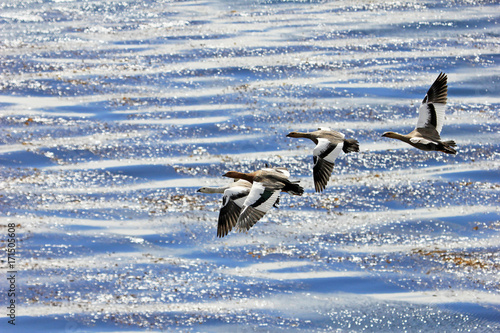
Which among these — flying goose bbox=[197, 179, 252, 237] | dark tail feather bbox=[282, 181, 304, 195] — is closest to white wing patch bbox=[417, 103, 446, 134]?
dark tail feather bbox=[282, 181, 304, 195]

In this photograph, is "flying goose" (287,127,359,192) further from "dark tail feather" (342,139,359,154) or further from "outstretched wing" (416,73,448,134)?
"outstretched wing" (416,73,448,134)

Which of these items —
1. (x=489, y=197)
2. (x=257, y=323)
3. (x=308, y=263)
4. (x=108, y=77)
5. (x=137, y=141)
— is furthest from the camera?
(x=108, y=77)

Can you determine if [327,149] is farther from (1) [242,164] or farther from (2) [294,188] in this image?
(1) [242,164]

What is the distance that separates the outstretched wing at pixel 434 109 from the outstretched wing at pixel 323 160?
189cm

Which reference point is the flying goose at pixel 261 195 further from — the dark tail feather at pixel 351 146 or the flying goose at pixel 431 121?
the flying goose at pixel 431 121

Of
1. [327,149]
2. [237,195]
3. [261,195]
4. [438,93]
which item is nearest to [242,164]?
[237,195]

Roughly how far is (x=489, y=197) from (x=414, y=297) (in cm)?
500

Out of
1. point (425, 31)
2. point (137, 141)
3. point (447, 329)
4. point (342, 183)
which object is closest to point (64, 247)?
point (137, 141)

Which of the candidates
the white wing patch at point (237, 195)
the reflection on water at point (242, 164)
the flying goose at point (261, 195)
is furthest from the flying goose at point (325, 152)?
the reflection on water at point (242, 164)

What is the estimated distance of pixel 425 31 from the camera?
32469 mm

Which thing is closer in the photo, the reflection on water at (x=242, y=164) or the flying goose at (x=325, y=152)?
the flying goose at (x=325, y=152)

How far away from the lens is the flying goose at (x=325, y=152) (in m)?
14.5

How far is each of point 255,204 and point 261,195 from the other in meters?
0.22

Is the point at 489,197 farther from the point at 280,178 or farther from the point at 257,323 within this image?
the point at 280,178
